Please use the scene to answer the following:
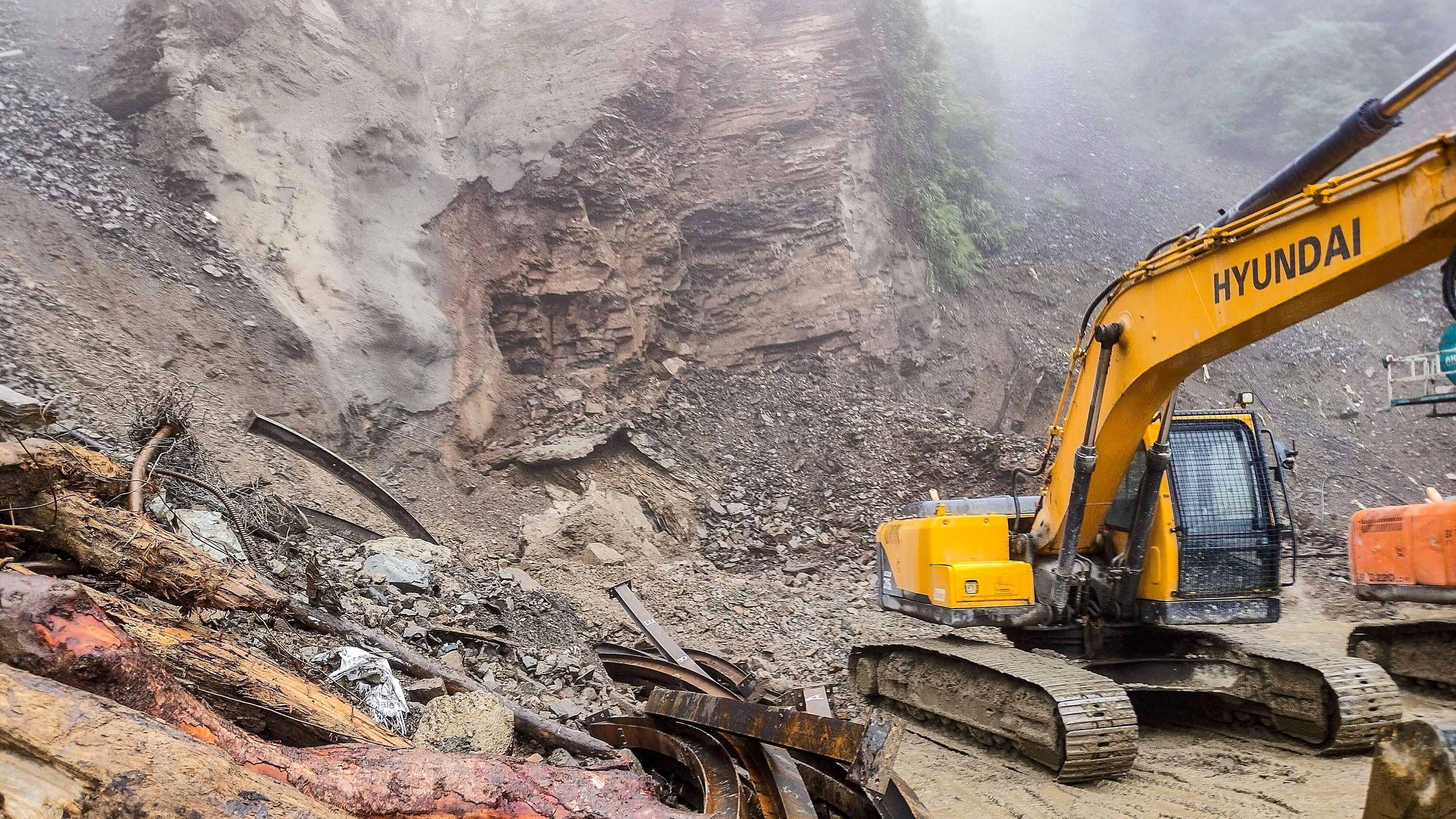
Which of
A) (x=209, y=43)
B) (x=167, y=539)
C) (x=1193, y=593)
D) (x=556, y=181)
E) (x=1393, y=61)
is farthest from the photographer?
(x=1393, y=61)

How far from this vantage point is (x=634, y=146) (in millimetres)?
13578

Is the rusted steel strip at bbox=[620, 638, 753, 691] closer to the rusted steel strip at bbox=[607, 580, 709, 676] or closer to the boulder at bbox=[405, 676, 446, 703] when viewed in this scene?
the rusted steel strip at bbox=[607, 580, 709, 676]

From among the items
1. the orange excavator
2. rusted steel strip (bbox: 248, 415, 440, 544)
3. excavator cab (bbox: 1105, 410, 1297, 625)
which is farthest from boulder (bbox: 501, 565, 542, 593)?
the orange excavator

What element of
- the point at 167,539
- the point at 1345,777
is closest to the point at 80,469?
the point at 167,539

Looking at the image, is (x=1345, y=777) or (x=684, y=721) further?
(x=1345, y=777)

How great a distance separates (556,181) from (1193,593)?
33.7 feet

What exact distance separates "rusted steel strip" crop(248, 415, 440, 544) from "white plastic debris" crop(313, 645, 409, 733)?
196 inches

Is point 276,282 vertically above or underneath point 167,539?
above

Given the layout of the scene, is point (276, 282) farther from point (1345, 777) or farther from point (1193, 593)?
point (1345, 777)

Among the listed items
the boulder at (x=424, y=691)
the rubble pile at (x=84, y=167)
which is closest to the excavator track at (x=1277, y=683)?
the boulder at (x=424, y=691)

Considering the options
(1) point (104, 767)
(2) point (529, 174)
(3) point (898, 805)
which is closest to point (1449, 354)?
(3) point (898, 805)

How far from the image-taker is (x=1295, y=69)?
24672 mm

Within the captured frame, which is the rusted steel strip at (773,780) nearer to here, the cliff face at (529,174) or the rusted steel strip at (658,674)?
the rusted steel strip at (658,674)

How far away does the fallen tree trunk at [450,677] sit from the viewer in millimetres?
3955
